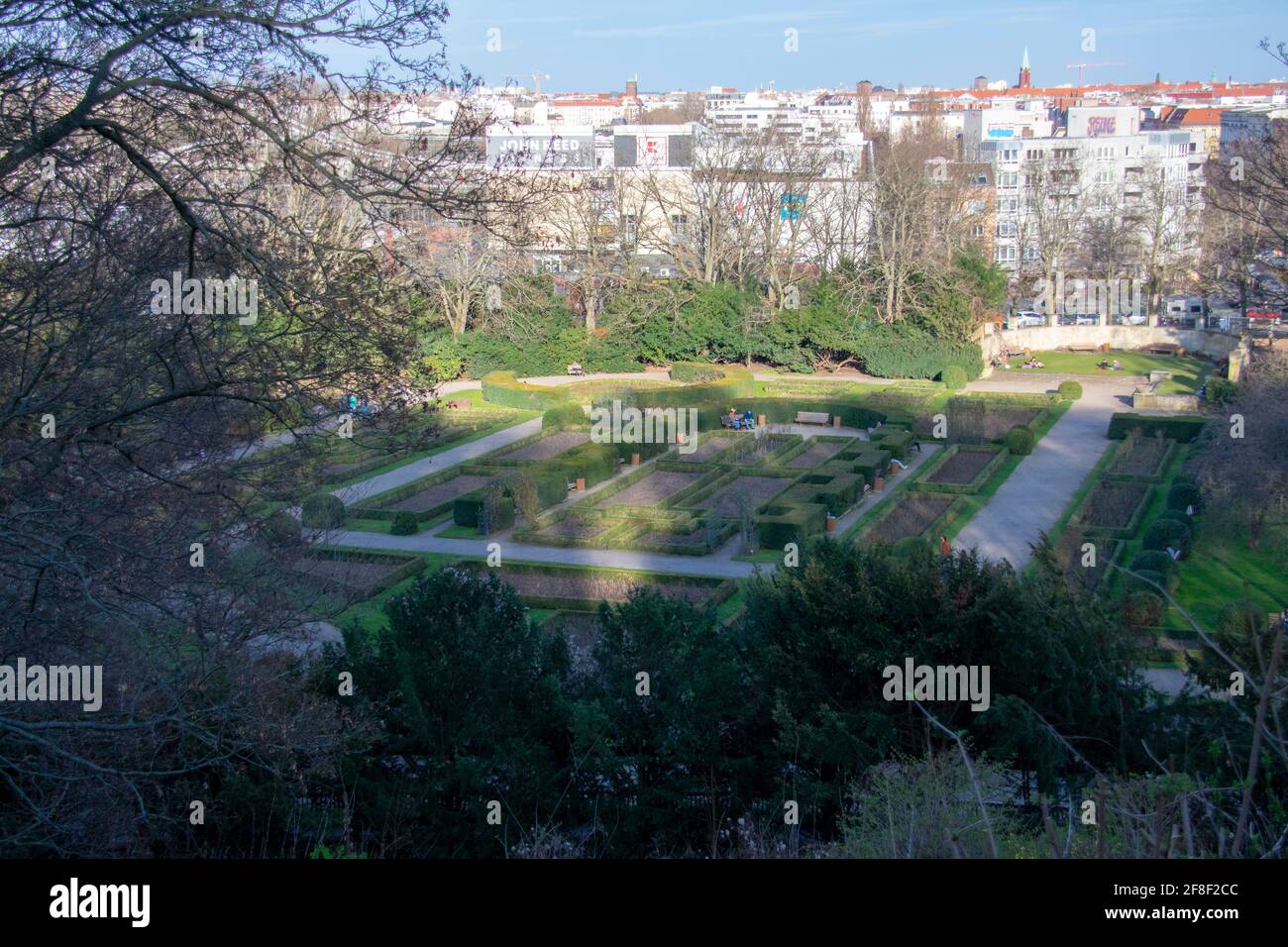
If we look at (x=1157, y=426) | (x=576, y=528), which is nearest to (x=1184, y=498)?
(x=1157, y=426)

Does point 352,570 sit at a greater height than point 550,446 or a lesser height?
lesser

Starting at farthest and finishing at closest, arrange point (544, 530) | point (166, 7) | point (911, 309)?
point (911, 309), point (544, 530), point (166, 7)

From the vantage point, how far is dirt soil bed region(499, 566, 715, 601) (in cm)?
1678

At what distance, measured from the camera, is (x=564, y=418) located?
28.1m

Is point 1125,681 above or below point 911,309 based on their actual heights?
below

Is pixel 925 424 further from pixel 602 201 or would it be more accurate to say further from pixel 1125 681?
pixel 1125 681

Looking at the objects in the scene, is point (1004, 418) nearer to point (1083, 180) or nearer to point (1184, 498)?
point (1184, 498)

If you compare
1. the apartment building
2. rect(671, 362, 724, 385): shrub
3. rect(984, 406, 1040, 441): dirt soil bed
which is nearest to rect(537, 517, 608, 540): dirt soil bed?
rect(984, 406, 1040, 441): dirt soil bed

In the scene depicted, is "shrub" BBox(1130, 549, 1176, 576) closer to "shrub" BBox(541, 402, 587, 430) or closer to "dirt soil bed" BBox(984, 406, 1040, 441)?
"dirt soil bed" BBox(984, 406, 1040, 441)

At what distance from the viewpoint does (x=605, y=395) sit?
2972cm

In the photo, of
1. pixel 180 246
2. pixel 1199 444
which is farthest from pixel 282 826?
pixel 1199 444

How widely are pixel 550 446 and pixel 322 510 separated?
9303 mm
